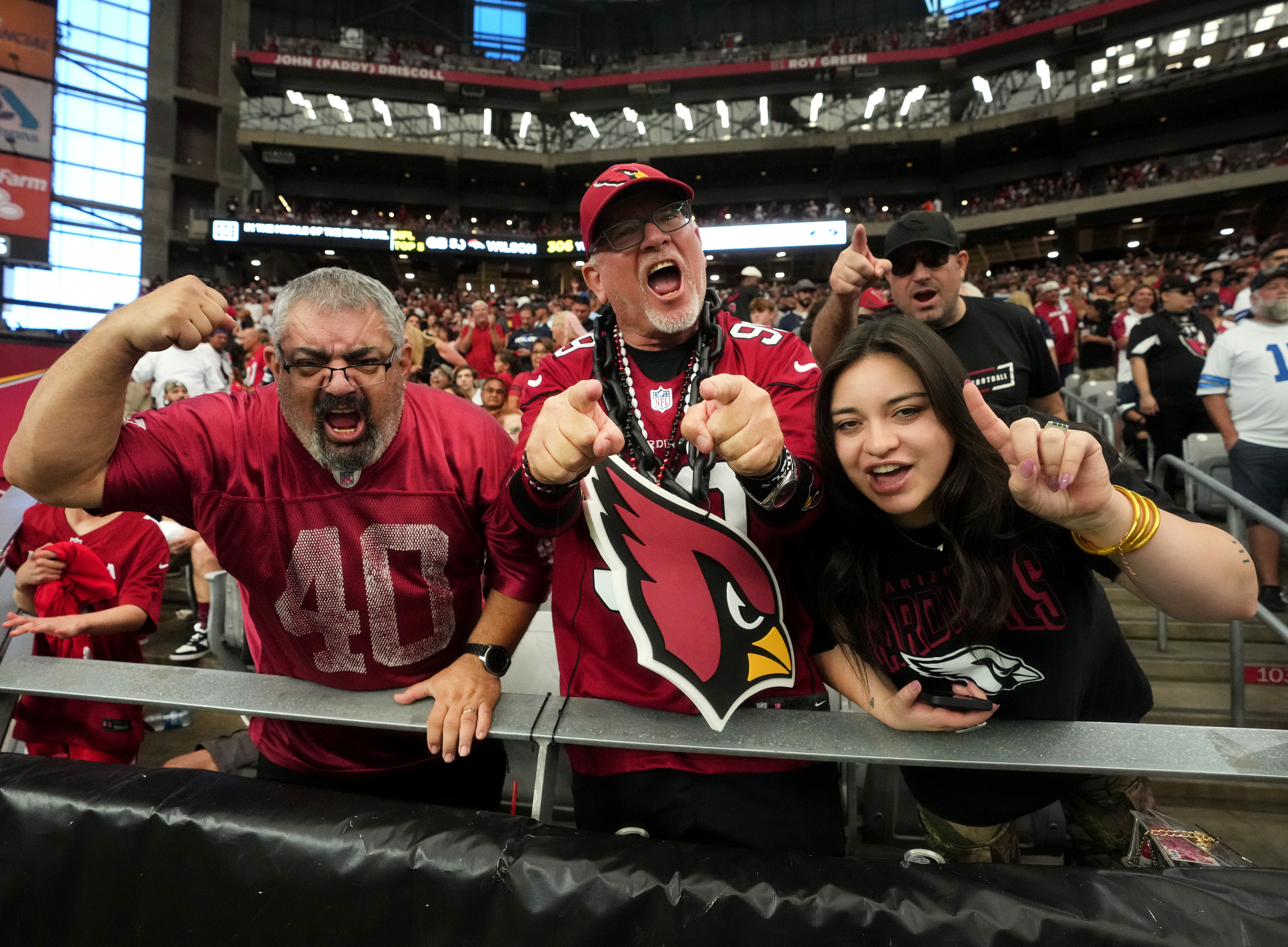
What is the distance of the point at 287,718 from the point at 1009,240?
3319 cm

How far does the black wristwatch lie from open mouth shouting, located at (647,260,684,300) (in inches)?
39.4

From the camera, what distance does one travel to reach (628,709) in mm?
1462

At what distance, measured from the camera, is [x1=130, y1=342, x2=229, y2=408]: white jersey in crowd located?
7.07m

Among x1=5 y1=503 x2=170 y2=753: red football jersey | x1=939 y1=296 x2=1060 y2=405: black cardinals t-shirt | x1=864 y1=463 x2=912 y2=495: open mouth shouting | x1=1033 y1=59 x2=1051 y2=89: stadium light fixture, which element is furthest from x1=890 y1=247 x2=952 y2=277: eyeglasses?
x1=1033 y1=59 x2=1051 y2=89: stadium light fixture

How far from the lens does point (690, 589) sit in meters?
1.45

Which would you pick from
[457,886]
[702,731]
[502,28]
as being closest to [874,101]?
[502,28]

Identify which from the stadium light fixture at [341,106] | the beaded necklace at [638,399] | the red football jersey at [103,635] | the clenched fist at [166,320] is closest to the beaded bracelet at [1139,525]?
the beaded necklace at [638,399]

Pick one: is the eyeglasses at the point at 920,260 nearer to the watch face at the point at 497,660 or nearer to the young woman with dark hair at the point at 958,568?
the young woman with dark hair at the point at 958,568

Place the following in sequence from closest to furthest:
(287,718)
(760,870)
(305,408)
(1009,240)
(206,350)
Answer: (760,870) < (287,718) < (305,408) < (206,350) < (1009,240)

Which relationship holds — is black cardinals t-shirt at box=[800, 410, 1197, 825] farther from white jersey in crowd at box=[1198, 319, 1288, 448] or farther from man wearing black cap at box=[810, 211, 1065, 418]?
white jersey in crowd at box=[1198, 319, 1288, 448]

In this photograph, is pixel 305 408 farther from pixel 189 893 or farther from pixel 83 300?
pixel 83 300

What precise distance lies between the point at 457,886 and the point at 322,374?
1.18 meters

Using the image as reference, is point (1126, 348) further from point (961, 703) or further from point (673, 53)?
point (673, 53)

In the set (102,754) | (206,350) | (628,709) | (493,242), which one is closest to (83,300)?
(493,242)
